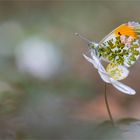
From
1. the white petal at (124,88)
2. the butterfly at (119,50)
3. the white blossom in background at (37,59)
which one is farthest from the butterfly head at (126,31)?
the white blossom in background at (37,59)

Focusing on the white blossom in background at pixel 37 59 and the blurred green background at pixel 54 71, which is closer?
the blurred green background at pixel 54 71

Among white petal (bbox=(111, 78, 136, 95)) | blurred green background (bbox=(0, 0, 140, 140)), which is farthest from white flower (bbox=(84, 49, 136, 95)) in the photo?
blurred green background (bbox=(0, 0, 140, 140))

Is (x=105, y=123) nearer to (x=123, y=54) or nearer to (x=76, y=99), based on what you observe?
(x=123, y=54)

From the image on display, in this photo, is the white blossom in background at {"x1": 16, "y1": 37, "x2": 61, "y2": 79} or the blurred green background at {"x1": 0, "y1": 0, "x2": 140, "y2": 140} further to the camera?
the white blossom in background at {"x1": 16, "y1": 37, "x2": 61, "y2": 79}

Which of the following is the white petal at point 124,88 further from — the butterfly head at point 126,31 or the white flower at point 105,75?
the butterfly head at point 126,31

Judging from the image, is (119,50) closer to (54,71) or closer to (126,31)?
(126,31)

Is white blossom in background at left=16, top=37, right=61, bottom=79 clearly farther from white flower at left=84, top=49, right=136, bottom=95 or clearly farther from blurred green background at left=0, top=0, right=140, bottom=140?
white flower at left=84, top=49, right=136, bottom=95
